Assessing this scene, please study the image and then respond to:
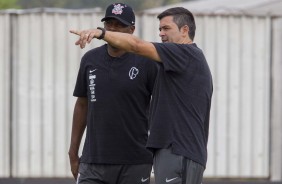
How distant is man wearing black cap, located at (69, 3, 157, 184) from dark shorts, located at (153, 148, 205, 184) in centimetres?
59

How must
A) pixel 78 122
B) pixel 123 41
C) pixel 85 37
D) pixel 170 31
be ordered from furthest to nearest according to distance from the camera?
pixel 78 122 → pixel 170 31 → pixel 123 41 → pixel 85 37

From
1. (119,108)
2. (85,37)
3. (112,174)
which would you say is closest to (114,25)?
(119,108)

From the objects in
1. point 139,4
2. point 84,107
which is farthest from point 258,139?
point 139,4

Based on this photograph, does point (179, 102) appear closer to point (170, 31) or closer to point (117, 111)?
point (170, 31)

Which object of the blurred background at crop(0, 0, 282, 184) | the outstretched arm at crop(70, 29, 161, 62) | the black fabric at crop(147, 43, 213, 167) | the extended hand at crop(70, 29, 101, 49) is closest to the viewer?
the extended hand at crop(70, 29, 101, 49)

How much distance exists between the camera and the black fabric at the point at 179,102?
19.7 ft

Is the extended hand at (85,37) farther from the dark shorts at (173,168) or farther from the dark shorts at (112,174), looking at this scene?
the dark shorts at (112,174)

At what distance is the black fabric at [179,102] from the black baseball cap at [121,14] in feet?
2.23

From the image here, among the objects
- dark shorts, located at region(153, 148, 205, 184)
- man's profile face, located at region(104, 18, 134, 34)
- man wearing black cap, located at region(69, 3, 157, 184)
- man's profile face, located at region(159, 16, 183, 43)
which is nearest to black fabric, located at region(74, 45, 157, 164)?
man wearing black cap, located at region(69, 3, 157, 184)

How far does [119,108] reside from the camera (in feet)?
21.6

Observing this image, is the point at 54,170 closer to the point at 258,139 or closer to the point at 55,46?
the point at 55,46

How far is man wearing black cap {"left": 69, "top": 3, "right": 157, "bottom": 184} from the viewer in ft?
21.6

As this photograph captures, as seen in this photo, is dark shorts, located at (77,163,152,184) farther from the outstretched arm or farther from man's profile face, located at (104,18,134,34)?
the outstretched arm

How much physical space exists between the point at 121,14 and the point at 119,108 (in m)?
0.63
